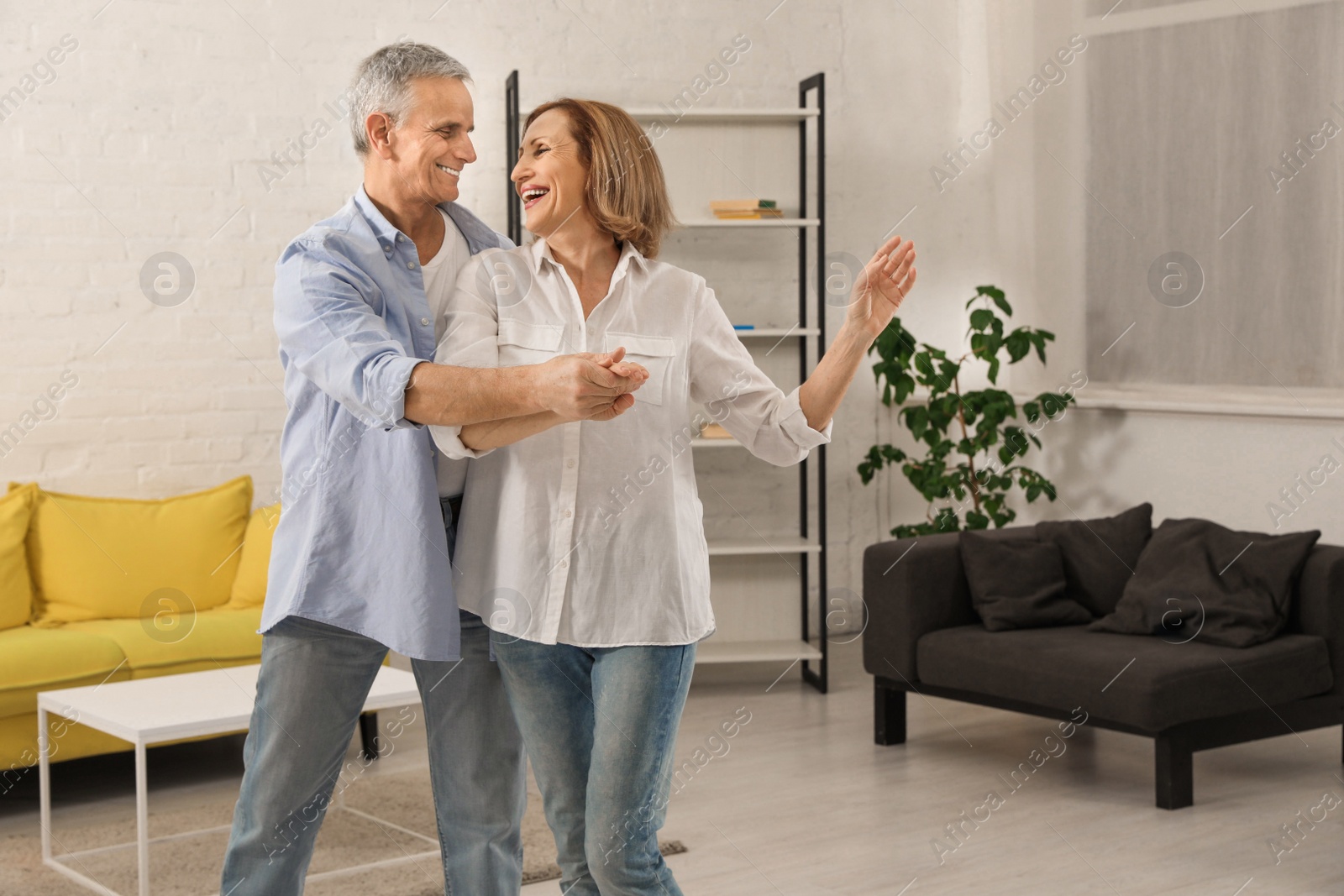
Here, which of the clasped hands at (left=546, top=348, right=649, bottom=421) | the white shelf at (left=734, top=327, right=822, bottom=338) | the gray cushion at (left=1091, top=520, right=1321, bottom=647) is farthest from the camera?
the white shelf at (left=734, top=327, right=822, bottom=338)

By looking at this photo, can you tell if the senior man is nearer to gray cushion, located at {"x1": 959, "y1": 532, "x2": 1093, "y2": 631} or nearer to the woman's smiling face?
the woman's smiling face

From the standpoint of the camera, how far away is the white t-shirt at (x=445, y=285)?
186 cm

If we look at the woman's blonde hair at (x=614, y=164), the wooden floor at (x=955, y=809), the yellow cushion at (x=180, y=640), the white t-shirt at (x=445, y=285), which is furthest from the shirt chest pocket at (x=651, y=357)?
the yellow cushion at (x=180, y=640)

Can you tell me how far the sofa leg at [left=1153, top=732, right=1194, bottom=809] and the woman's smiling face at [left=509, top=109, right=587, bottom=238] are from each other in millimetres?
2440

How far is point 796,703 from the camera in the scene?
484 centimetres

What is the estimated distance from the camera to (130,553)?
4262 millimetres

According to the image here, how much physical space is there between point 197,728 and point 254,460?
189 cm

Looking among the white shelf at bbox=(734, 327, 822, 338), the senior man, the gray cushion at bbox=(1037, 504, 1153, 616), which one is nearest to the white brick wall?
the white shelf at bbox=(734, 327, 822, 338)

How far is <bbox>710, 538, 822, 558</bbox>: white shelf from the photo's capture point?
16.6 feet

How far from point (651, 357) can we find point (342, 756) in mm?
696

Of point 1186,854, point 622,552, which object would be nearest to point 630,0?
point 1186,854

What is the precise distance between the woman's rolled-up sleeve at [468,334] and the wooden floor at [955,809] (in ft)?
5.25

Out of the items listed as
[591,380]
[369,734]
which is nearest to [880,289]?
[591,380]

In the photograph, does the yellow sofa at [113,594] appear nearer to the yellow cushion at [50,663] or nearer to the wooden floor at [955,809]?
the yellow cushion at [50,663]
